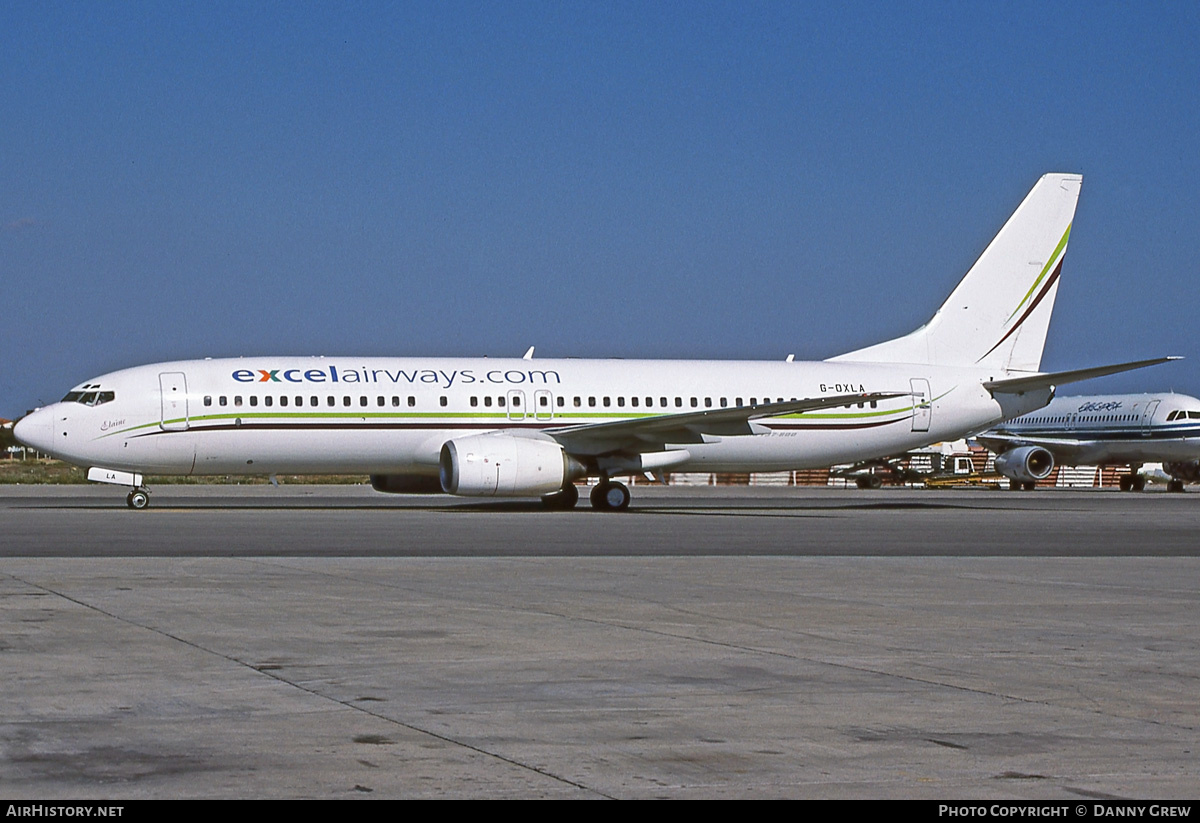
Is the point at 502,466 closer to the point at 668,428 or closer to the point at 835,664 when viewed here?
the point at 668,428

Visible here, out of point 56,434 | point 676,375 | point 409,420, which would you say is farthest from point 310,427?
point 676,375

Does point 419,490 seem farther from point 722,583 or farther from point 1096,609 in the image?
point 1096,609

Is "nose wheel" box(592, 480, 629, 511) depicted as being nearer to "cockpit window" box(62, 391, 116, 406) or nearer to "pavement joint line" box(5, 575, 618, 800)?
"cockpit window" box(62, 391, 116, 406)

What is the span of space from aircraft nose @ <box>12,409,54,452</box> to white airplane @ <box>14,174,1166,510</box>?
0.04 meters

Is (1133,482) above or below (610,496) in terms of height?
below

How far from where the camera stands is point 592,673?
8.30 metres

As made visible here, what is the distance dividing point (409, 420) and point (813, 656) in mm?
22694

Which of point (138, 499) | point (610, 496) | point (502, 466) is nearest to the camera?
point (502, 466)

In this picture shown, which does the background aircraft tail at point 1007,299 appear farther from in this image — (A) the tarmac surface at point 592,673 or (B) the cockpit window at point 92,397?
(A) the tarmac surface at point 592,673

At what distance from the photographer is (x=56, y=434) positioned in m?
29.9

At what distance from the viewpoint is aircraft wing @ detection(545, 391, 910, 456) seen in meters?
30.3

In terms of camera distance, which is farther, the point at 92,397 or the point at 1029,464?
the point at 1029,464

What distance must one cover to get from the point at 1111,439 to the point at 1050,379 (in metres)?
22.7

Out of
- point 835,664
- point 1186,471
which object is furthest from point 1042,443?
point 835,664
